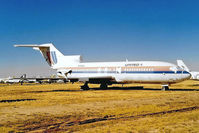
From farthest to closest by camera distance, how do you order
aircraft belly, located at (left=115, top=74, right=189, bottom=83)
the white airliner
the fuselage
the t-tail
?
1. the t-tail
2. the white airliner
3. the fuselage
4. aircraft belly, located at (left=115, top=74, right=189, bottom=83)

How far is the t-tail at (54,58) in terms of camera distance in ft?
136

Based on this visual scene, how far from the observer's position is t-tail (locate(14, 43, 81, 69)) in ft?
136

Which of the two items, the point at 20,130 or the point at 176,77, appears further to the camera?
the point at 176,77

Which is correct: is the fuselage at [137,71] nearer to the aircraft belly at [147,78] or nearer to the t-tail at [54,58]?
the aircraft belly at [147,78]

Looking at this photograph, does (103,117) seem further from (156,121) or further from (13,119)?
(13,119)

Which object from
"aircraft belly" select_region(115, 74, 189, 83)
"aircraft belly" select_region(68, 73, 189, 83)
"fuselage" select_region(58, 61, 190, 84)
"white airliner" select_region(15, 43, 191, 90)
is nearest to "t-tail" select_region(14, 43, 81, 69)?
"white airliner" select_region(15, 43, 191, 90)

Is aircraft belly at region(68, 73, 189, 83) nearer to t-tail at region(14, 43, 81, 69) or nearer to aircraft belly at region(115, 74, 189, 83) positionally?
aircraft belly at region(115, 74, 189, 83)

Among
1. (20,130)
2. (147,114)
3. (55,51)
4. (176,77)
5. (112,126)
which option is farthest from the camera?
(55,51)

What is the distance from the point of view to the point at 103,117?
452 inches

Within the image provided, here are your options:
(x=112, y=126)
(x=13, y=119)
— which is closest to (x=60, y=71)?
(x=13, y=119)

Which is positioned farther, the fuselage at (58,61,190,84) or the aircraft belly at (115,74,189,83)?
the fuselage at (58,61,190,84)

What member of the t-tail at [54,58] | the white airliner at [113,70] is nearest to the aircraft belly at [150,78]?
the white airliner at [113,70]

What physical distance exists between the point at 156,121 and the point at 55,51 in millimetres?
33420

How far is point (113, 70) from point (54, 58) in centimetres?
1276
